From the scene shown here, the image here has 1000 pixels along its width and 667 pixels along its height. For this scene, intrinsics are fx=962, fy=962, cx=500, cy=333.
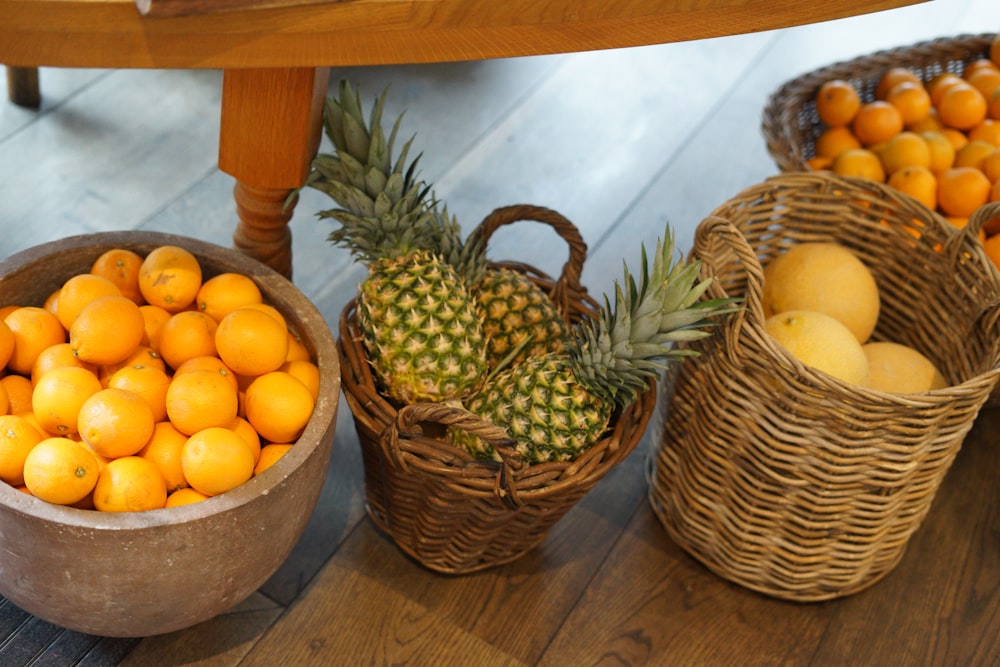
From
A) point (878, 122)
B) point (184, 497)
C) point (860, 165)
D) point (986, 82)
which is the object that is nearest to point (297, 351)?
point (184, 497)

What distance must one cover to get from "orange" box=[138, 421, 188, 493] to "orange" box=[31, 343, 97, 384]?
141 millimetres

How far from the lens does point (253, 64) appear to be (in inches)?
34.6

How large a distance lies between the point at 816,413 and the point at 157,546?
823mm

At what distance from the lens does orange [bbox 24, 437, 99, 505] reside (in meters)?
1.03

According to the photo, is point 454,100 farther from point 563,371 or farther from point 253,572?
point 253,572

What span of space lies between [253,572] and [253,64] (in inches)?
24.3

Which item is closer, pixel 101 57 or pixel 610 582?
pixel 101 57

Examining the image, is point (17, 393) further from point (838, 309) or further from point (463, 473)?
point (838, 309)

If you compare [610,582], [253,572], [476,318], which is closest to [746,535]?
[610,582]

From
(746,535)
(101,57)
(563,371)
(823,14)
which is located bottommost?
(746,535)

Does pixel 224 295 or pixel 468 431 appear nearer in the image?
pixel 468 431

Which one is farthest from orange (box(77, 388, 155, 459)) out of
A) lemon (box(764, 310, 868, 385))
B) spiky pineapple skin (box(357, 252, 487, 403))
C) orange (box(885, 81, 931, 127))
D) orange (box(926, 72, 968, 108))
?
orange (box(926, 72, 968, 108))

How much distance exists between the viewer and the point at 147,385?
3.86ft

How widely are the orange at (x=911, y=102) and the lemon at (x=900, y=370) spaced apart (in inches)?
25.7
